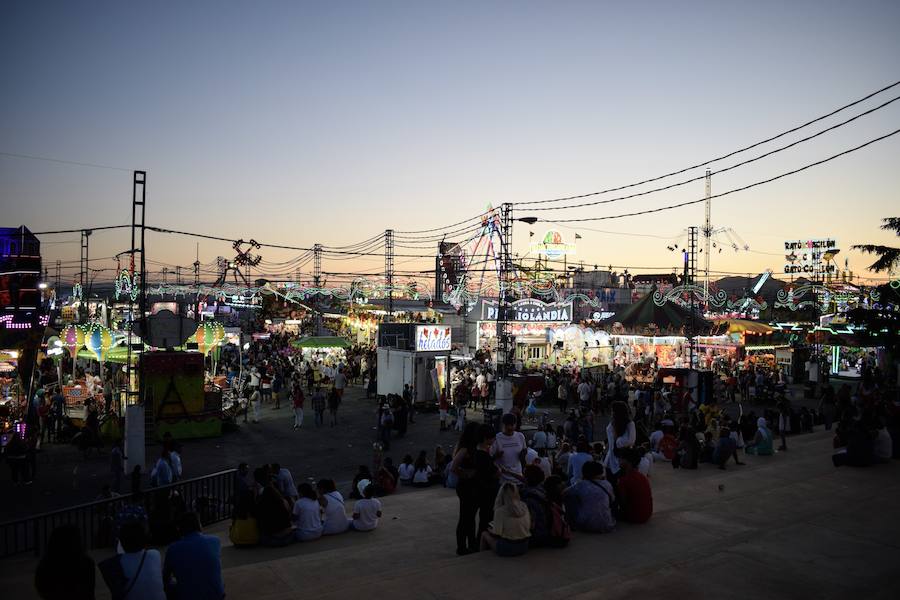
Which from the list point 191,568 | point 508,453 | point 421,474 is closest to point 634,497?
point 508,453

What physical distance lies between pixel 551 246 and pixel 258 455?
188 ft

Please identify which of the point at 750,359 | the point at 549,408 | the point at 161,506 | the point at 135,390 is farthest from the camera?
the point at 750,359

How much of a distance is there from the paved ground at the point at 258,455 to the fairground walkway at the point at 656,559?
16.8 feet

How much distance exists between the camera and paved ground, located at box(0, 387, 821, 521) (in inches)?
503

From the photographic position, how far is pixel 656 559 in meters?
6.16

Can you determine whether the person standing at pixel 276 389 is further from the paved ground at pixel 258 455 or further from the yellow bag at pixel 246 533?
the yellow bag at pixel 246 533

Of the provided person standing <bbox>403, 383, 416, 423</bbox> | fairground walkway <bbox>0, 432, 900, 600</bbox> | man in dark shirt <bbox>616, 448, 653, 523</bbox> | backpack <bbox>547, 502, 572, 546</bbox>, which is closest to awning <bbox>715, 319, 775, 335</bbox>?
person standing <bbox>403, 383, 416, 423</bbox>

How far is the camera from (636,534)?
6.97 m

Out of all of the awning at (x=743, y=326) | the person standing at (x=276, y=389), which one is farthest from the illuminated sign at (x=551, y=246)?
the person standing at (x=276, y=389)

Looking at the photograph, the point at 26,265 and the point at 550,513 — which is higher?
the point at 26,265

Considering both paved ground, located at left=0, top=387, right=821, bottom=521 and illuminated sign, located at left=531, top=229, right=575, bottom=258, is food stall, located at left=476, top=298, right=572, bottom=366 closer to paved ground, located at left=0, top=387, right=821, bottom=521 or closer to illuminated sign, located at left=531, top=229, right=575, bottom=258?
paved ground, located at left=0, top=387, right=821, bottom=521

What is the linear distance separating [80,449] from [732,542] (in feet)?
50.9

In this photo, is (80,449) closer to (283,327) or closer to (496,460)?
(496,460)

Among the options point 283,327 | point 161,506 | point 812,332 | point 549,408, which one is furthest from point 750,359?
point 283,327
